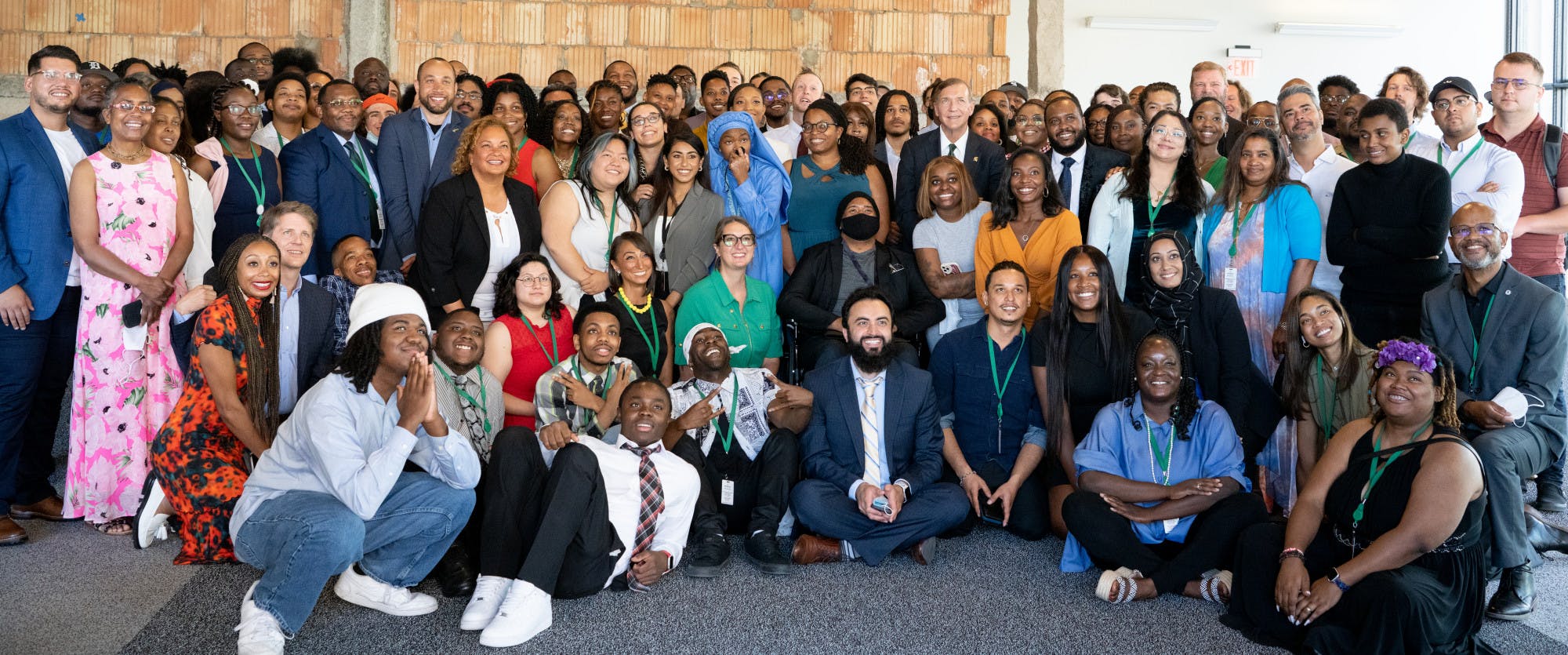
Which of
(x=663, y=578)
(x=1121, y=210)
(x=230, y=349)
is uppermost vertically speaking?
(x=1121, y=210)

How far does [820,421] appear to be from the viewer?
15.9 feet

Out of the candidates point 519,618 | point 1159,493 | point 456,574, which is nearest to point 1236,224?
point 1159,493

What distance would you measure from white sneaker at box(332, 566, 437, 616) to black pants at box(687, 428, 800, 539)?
1108 millimetres

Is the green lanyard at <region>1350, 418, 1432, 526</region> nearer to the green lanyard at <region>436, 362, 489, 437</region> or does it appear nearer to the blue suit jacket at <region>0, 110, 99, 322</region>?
the green lanyard at <region>436, 362, 489, 437</region>

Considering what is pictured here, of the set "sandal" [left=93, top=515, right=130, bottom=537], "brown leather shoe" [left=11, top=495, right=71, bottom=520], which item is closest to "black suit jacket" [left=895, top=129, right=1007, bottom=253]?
"sandal" [left=93, top=515, right=130, bottom=537]

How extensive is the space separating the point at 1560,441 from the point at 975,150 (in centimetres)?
292

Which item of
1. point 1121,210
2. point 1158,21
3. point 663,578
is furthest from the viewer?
point 1158,21

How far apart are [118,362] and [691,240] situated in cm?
250

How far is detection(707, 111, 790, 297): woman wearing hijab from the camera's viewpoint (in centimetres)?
581

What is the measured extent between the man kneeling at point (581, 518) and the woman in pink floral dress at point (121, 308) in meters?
1.75

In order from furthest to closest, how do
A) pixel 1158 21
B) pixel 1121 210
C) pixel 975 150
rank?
1. pixel 1158 21
2. pixel 975 150
3. pixel 1121 210

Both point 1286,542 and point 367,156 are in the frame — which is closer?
point 1286,542

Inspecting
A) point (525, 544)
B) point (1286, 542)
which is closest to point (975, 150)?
point (1286, 542)

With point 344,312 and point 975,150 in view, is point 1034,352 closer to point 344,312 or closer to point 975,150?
point 975,150
